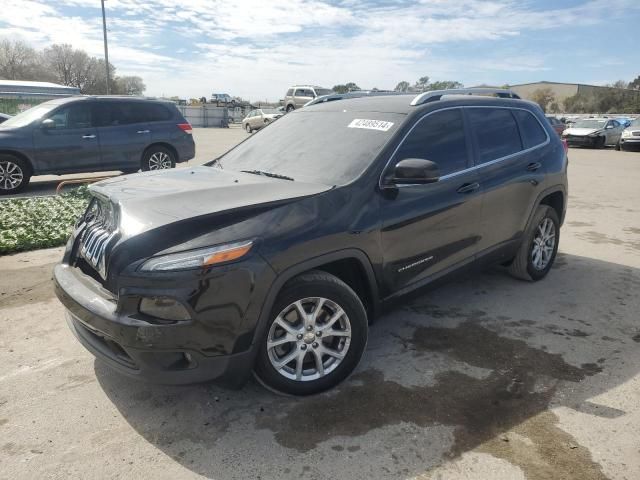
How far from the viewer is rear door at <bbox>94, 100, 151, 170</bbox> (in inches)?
379

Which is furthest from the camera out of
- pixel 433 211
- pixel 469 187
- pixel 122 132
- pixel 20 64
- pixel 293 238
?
pixel 20 64

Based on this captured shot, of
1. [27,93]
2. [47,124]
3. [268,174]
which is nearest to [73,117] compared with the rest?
[47,124]

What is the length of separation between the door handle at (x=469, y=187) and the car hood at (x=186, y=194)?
1195 mm

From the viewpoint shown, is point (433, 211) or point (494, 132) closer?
point (433, 211)

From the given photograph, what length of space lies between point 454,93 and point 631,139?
2174cm

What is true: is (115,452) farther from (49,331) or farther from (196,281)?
(49,331)

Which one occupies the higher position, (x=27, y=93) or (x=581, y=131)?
(x=27, y=93)

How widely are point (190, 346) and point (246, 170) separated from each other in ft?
5.31

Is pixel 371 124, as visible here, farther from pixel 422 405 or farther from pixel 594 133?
pixel 594 133

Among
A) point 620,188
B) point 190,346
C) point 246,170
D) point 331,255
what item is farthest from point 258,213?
point 620,188

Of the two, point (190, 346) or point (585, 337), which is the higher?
point (190, 346)

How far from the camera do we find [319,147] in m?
3.58

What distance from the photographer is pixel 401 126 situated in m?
3.40

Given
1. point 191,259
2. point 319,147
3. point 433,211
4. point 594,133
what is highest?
point 594,133
